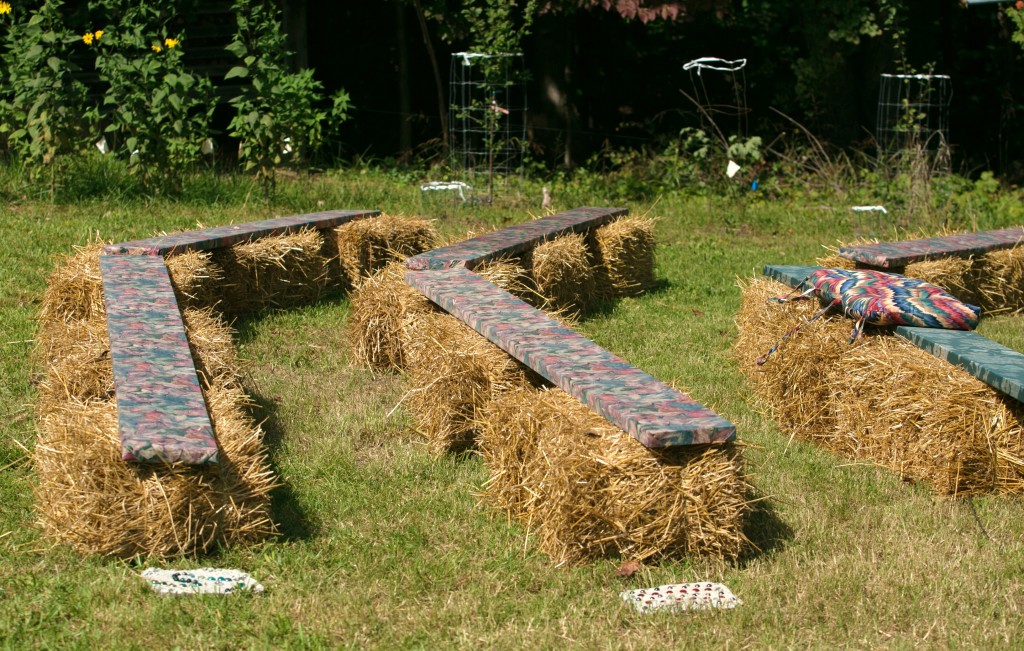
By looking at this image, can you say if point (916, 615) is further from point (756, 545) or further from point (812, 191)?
point (812, 191)

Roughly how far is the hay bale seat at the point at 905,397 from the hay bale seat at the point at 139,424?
2.42 m

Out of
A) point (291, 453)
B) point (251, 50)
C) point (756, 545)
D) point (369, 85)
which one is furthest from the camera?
point (369, 85)

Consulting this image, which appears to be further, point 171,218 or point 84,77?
point 84,77

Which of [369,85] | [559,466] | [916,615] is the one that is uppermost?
[369,85]

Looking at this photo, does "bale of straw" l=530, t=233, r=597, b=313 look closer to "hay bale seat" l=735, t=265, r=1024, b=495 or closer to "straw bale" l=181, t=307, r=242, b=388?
"hay bale seat" l=735, t=265, r=1024, b=495

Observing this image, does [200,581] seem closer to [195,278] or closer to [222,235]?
[195,278]

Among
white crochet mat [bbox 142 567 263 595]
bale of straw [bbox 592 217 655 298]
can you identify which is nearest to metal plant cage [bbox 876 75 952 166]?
bale of straw [bbox 592 217 655 298]

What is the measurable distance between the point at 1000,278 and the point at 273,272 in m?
4.65

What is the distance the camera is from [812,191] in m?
11.6

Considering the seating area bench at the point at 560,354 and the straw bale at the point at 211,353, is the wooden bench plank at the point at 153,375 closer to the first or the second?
the straw bale at the point at 211,353

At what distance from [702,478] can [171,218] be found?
5890 millimetres

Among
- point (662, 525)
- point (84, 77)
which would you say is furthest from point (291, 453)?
point (84, 77)

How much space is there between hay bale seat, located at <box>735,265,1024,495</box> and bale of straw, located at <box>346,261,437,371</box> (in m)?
1.79

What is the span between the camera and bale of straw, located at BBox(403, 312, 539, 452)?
4824 mm
